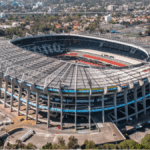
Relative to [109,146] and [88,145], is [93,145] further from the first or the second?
[109,146]

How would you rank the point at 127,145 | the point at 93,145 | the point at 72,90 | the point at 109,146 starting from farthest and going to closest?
the point at 72,90, the point at 109,146, the point at 127,145, the point at 93,145

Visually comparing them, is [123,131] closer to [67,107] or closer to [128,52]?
[67,107]

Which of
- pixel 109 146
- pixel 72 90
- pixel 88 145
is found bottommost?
pixel 109 146

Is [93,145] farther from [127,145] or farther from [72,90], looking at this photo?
[72,90]

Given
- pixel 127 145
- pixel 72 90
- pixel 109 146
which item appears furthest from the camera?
pixel 72 90

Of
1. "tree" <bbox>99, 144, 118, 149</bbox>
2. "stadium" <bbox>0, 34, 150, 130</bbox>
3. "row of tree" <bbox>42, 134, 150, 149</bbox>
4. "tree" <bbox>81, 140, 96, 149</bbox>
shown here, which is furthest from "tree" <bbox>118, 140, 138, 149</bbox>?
"stadium" <bbox>0, 34, 150, 130</bbox>

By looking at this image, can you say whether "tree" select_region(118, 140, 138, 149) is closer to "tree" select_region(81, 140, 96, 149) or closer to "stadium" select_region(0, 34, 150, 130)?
"tree" select_region(81, 140, 96, 149)

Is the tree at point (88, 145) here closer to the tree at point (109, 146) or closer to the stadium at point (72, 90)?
the tree at point (109, 146)

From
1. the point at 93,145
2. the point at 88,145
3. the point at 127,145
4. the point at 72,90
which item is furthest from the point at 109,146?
the point at 72,90

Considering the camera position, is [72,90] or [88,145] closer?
[88,145]

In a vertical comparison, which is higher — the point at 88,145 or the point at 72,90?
the point at 72,90

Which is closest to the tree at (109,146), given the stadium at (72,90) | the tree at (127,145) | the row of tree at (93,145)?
the row of tree at (93,145)

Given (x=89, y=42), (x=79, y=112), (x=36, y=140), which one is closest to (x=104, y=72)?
(x=79, y=112)
